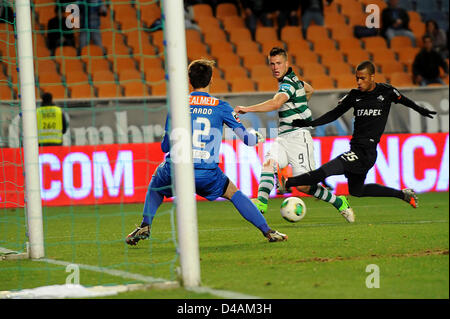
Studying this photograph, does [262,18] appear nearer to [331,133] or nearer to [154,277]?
[331,133]

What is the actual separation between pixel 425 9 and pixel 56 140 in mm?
11490

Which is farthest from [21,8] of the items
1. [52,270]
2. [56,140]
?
[56,140]

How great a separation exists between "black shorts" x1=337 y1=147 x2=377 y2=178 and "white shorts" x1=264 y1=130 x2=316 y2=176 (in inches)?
29.0

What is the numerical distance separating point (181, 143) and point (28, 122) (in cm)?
248

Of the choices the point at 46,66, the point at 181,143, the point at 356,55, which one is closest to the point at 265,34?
the point at 356,55

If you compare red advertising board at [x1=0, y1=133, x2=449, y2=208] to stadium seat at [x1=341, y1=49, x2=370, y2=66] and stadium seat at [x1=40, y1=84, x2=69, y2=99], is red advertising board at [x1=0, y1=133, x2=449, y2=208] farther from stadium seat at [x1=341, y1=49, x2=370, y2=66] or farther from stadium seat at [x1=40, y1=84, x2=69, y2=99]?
stadium seat at [x1=341, y1=49, x2=370, y2=66]

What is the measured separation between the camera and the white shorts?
931 cm

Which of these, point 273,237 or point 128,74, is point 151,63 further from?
point 273,237

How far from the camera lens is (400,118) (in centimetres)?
1461

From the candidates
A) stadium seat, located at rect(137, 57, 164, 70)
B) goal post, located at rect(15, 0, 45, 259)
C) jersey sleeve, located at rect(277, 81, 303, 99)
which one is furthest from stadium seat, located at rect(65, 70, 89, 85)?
goal post, located at rect(15, 0, 45, 259)

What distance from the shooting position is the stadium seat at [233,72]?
54.3ft

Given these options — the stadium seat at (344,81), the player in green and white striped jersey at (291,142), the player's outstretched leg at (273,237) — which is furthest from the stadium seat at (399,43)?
the player's outstretched leg at (273,237)

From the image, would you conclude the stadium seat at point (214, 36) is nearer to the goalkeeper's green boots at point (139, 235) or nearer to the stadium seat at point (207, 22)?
the stadium seat at point (207, 22)

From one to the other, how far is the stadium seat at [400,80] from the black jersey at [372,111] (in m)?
8.60
